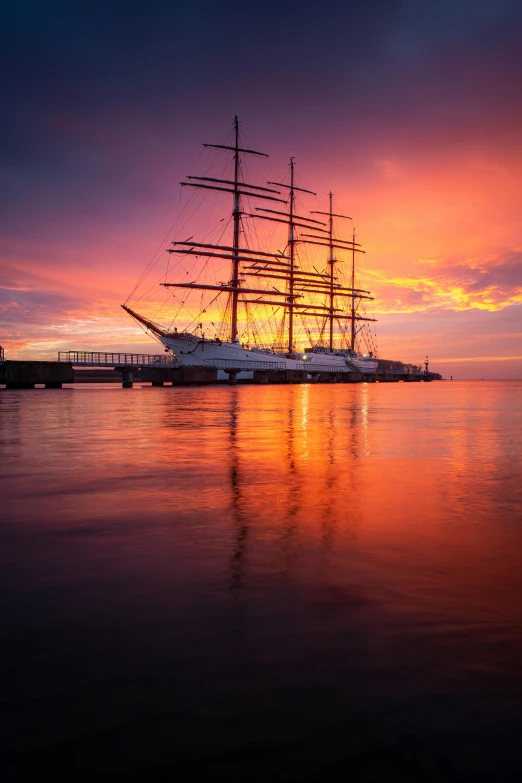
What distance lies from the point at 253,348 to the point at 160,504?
8813cm

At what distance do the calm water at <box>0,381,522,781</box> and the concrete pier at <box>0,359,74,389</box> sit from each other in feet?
155

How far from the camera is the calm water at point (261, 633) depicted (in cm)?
230

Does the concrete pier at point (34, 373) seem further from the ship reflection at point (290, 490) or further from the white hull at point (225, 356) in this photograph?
the ship reflection at point (290, 490)

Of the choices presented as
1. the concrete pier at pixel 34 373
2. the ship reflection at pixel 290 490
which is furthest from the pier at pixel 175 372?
the ship reflection at pixel 290 490

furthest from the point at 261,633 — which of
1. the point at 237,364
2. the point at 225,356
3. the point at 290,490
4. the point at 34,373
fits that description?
the point at 237,364

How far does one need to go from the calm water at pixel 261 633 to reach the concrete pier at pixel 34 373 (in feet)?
155

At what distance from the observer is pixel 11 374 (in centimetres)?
5147

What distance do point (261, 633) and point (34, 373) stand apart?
53228 millimetres

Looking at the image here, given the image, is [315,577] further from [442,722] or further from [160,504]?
[160,504]

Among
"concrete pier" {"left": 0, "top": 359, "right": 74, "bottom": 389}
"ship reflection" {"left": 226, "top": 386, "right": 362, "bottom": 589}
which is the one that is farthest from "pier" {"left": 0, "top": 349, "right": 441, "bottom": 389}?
"ship reflection" {"left": 226, "top": 386, "right": 362, "bottom": 589}

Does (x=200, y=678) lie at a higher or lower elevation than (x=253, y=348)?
lower

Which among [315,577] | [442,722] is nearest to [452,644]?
[442,722]

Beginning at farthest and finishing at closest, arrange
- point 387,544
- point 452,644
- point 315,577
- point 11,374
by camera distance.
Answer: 1. point 11,374
2. point 387,544
3. point 315,577
4. point 452,644

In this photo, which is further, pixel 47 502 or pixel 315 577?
pixel 47 502
